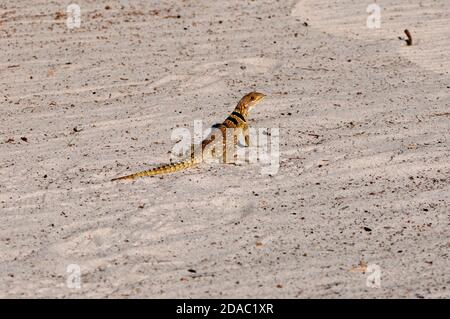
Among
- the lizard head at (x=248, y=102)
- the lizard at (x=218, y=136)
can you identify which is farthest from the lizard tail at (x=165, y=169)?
the lizard head at (x=248, y=102)

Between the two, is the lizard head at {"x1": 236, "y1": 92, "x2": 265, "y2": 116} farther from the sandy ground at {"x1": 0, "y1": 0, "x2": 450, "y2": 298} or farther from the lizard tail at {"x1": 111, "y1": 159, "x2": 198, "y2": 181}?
the lizard tail at {"x1": 111, "y1": 159, "x2": 198, "y2": 181}

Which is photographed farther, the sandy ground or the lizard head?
the lizard head

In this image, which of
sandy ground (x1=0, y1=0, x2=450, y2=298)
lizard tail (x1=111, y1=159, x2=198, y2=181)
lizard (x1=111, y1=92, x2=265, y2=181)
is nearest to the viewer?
sandy ground (x1=0, y1=0, x2=450, y2=298)

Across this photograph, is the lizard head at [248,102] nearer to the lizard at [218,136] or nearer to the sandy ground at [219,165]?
the lizard at [218,136]

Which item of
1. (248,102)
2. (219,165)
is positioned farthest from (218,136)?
(248,102)

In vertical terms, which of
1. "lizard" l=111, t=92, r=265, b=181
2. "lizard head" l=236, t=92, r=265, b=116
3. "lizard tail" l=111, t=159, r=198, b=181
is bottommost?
"lizard tail" l=111, t=159, r=198, b=181

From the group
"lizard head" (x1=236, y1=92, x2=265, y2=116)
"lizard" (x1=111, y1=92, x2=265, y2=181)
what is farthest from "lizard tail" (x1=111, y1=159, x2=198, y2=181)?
"lizard head" (x1=236, y1=92, x2=265, y2=116)
